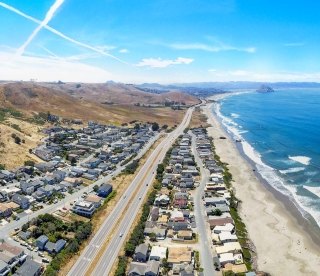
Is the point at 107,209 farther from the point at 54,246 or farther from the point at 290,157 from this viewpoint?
the point at 290,157

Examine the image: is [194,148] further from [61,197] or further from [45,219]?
[45,219]

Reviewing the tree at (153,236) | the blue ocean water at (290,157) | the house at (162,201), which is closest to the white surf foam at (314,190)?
the blue ocean water at (290,157)

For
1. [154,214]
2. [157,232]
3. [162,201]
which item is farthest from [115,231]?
[162,201]

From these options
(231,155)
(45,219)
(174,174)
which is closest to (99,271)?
(45,219)

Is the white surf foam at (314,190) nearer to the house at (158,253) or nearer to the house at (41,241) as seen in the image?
the house at (158,253)

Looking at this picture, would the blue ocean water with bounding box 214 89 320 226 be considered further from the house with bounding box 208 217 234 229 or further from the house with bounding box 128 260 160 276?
the house with bounding box 128 260 160 276
